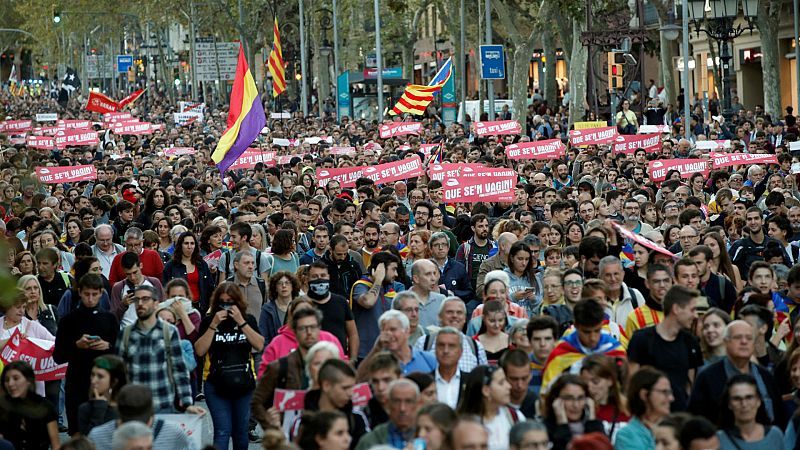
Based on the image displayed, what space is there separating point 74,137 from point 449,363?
26.7 metres

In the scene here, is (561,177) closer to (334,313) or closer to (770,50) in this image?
(334,313)

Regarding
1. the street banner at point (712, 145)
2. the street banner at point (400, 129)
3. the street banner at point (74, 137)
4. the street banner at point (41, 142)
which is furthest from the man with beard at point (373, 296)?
the street banner at point (41, 142)

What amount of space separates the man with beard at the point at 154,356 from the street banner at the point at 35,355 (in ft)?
4.58

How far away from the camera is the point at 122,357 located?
380 inches

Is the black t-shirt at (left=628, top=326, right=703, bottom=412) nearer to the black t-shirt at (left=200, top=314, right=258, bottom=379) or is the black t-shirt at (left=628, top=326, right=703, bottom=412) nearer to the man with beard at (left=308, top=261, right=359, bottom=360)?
the man with beard at (left=308, top=261, right=359, bottom=360)

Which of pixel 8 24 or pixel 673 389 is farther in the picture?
pixel 8 24

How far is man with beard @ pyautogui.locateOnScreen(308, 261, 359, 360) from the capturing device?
35.0ft

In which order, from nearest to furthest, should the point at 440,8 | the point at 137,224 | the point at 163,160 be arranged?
the point at 137,224 < the point at 163,160 < the point at 440,8

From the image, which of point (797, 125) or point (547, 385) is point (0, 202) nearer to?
point (547, 385)

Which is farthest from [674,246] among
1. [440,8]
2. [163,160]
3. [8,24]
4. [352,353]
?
[8,24]

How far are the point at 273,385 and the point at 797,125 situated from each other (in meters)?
24.4

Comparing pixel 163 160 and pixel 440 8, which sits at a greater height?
pixel 440 8

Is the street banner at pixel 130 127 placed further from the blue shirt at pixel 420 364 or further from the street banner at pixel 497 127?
the blue shirt at pixel 420 364

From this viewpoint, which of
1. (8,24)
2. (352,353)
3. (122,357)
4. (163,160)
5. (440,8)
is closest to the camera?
(122,357)
